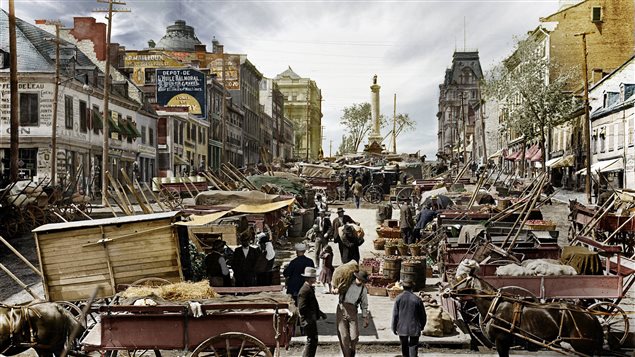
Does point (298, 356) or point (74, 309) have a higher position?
point (74, 309)

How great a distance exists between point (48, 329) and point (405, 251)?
12.0 meters

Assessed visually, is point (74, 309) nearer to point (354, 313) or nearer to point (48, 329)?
point (48, 329)

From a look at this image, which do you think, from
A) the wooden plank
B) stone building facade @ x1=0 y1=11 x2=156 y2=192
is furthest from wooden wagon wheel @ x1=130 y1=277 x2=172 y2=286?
stone building facade @ x1=0 y1=11 x2=156 y2=192

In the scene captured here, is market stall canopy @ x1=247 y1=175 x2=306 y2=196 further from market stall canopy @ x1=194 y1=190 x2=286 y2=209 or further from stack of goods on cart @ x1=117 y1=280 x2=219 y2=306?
stack of goods on cart @ x1=117 y1=280 x2=219 y2=306

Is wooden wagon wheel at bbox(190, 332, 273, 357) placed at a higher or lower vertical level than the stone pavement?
higher

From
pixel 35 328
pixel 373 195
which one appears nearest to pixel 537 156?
pixel 373 195

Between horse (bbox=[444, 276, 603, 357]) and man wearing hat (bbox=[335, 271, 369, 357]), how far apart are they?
1.96m

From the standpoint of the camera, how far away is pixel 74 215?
23.7 m

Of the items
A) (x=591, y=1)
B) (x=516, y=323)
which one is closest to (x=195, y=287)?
(x=516, y=323)

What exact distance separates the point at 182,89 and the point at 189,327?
2086 inches

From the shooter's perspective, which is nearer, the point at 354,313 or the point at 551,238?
the point at 354,313

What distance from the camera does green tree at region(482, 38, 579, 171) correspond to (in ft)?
150

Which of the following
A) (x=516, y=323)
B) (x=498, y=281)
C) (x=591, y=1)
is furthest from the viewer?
(x=591, y=1)

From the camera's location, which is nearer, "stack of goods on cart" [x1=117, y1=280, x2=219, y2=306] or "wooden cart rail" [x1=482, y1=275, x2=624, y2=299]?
"stack of goods on cart" [x1=117, y1=280, x2=219, y2=306]
